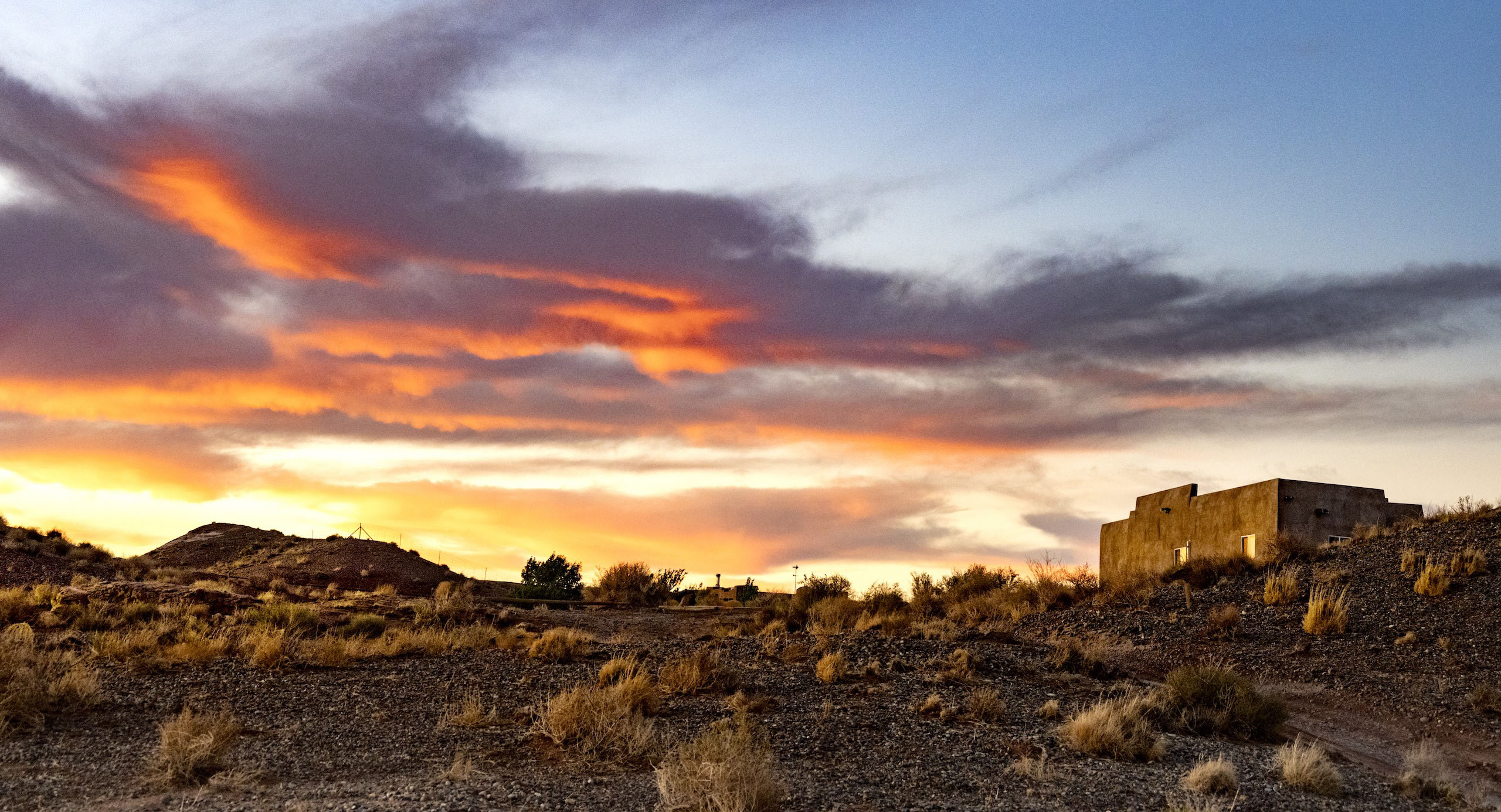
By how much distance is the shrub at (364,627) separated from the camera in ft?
77.9

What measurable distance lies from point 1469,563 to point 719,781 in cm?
2065

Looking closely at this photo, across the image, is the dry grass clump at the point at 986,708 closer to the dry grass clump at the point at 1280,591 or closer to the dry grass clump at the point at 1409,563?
the dry grass clump at the point at 1280,591

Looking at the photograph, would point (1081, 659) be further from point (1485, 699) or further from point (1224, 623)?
point (1485, 699)

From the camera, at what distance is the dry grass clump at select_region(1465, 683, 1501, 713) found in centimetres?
1711

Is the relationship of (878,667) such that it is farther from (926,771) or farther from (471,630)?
(471,630)

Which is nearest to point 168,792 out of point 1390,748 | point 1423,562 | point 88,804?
point 88,804

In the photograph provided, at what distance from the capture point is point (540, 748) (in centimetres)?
1316

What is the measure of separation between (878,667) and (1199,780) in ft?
A: 22.3

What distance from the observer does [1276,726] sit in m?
15.9

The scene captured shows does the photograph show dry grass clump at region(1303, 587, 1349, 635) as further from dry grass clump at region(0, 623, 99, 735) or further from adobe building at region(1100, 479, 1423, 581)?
dry grass clump at region(0, 623, 99, 735)

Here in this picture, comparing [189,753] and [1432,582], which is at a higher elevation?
[1432,582]

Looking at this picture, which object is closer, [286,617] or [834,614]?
[286,617]

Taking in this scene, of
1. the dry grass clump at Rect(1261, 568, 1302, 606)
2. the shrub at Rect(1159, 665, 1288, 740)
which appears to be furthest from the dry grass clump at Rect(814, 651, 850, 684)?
the dry grass clump at Rect(1261, 568, 1302, 606)

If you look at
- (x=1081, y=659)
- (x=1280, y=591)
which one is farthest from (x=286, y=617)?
(x=1280, y=591)
